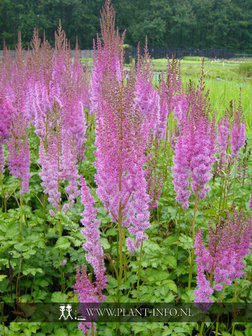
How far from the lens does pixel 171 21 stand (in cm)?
6419

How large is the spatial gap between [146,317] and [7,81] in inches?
197

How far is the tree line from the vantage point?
52.7m

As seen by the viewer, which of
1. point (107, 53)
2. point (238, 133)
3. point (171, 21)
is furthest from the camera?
point (171, 21)

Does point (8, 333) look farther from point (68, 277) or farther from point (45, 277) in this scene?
point (68, 277)

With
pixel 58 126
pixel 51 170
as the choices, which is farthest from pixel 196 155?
pixel 58 126

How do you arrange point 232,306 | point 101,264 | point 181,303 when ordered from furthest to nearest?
point 181,303 → point 232,306 → point 101,264

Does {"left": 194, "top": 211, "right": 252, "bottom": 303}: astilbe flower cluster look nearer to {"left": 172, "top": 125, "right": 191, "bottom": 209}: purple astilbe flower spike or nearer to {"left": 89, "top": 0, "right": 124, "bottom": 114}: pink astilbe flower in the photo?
{"left": 172, "top": 125, "right": 191, "bottom": 209}: purple astilbe flower spike

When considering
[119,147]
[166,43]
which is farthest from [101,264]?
[166,43]

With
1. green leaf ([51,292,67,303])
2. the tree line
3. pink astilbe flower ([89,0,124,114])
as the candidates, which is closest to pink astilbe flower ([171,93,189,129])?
pink astilbe flower ([89,0,124,114])

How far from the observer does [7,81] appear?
608cm

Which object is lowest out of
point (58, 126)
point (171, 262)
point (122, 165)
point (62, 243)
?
point (171, 262)

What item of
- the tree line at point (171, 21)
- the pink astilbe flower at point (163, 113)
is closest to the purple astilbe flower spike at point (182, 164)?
the pink astilbe flower at point (163, 113)

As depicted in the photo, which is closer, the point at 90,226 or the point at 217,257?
the point at 217,257

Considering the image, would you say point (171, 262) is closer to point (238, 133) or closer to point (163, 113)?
point (238, 133)
